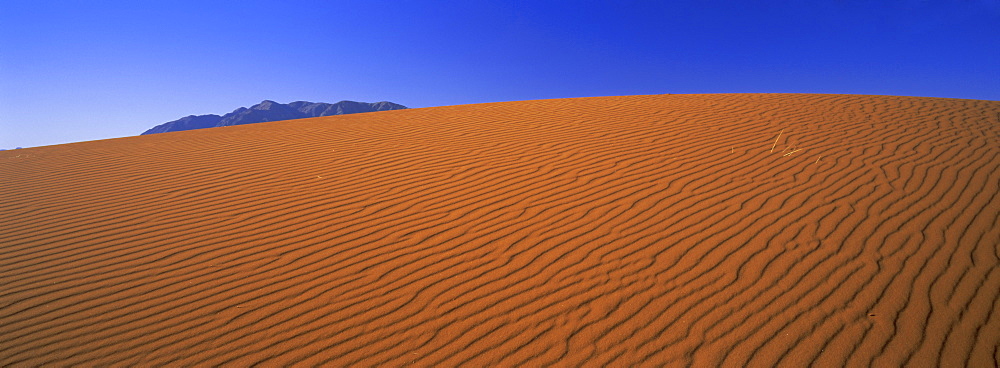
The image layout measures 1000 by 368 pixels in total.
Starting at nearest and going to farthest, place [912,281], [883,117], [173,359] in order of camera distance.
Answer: [173,359]
[912,281]
[883,117]

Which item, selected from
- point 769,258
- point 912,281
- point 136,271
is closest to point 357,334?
point 136,271

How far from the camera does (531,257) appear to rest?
3846 mm

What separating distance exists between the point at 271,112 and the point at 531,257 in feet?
508

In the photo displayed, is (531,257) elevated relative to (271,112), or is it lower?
lower

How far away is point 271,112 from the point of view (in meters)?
141

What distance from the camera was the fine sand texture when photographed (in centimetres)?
294

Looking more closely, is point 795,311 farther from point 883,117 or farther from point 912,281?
point 883,117

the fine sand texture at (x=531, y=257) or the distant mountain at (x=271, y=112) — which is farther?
the distant mountain at (x=271, y=112)

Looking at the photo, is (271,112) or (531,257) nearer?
(531,257)

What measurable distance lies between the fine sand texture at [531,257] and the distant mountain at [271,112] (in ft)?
451

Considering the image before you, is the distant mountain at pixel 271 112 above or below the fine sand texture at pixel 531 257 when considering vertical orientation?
above

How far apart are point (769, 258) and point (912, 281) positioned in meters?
0.87

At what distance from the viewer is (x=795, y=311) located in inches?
122

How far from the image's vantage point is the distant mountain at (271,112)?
454 feet
